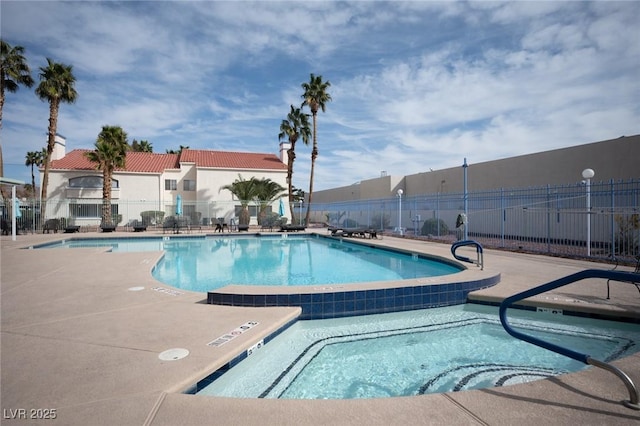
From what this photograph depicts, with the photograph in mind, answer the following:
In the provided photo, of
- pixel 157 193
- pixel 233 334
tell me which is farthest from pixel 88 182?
pixel 233 334

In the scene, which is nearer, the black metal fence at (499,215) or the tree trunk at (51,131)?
the black metal fence at (499,215)

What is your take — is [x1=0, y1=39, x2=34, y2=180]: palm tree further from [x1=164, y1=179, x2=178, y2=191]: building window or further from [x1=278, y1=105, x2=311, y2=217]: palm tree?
[x1=278, y1=105, x2=311, y2=217]: palm tree

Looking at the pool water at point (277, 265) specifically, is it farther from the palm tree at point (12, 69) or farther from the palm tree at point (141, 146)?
the palm tree at point (141, 146)

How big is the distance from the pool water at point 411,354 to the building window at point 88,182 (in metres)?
25.6

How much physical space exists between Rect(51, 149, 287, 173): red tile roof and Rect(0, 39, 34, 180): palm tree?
4.64 m

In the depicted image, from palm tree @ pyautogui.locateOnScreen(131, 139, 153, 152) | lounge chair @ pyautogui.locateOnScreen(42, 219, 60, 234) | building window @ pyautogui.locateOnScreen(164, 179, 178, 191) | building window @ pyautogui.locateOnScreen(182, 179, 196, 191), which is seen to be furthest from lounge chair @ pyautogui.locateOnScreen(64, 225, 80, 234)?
palm tree @ pyautogui.locateOnScreen(131, 139, 153, 152)

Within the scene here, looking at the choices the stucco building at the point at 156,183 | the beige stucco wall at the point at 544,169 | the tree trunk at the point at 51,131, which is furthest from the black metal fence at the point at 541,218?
the tree trunk at the point at 51,131

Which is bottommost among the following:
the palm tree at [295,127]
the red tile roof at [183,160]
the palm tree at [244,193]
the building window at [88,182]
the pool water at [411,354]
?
the pool water at [411,354]

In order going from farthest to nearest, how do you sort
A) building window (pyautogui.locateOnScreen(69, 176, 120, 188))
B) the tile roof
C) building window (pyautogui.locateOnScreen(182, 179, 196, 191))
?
the tile roof, building window (pyautogui.locateOnScreen(182, 179, 196, 191)), building window (pyautogui.locateOnScreen(69, 176, 120, 188))

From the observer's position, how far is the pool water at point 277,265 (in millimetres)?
8021

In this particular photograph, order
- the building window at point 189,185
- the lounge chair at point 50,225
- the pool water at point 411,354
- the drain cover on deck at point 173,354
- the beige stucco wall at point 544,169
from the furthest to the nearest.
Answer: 1. the building window at point 189,185
2. the lounge chair at point 50,225
3. the beige stucco wall at point 544,169
4. the pool water at point 411,354
5. the drain cover on deck at point 173,354

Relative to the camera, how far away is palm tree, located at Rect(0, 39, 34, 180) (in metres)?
20.2

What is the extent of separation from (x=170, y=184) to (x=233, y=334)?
26.2 metres

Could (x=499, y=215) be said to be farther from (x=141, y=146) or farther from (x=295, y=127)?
(x=141, y=146)
